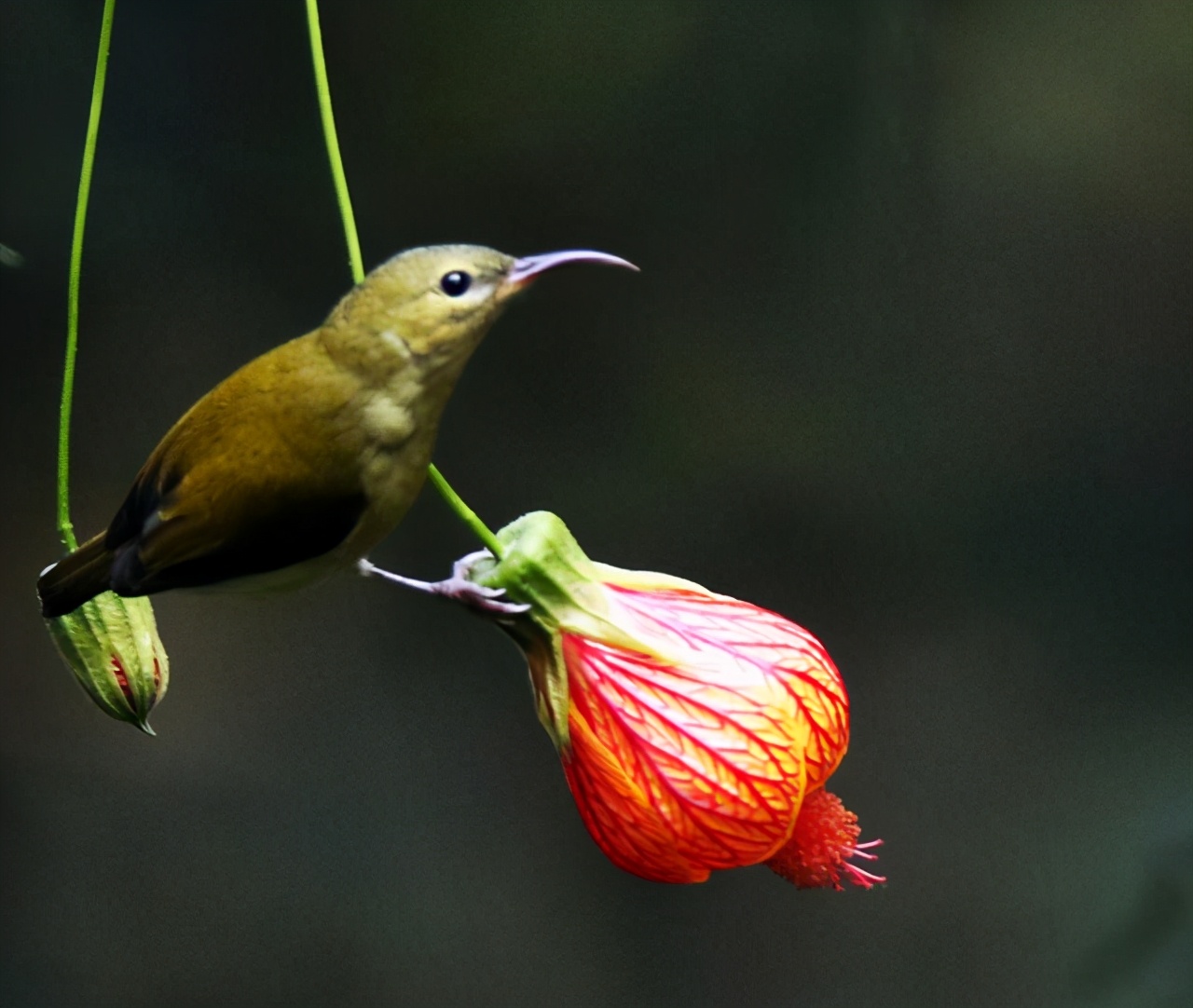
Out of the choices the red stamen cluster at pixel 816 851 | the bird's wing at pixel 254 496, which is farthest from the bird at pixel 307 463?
the red stamen cluster at pixel 816 851

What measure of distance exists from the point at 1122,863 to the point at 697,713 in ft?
1.85

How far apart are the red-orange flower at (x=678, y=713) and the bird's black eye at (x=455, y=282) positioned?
0.31 ft

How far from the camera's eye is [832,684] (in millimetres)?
346

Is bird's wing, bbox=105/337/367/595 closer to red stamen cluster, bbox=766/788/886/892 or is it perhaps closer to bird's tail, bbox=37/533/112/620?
bird's tail, bbox=37/533/112/620

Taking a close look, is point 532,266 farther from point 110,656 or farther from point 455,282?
point 110,656

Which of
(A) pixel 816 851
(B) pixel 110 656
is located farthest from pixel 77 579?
(A) pixel 816 851

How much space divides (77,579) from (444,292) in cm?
10

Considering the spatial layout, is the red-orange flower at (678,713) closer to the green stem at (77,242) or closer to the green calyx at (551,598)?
the green calyx at (551,598)

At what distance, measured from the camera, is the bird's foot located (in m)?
0.34

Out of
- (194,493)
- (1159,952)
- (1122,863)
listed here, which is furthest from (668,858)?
(1122,863)

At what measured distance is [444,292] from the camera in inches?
10.9

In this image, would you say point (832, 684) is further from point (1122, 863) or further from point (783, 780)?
point (1122, 863)

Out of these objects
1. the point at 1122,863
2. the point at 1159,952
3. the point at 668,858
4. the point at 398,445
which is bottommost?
the point at 1122,863

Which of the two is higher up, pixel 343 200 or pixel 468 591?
pixel 343 200
